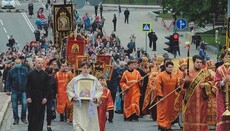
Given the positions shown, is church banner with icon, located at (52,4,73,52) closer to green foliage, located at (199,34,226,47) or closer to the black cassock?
the black cassock

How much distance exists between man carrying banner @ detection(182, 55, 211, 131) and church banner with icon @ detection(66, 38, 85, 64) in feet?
20.6

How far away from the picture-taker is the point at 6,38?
67.3m

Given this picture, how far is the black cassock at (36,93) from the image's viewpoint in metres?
21.1

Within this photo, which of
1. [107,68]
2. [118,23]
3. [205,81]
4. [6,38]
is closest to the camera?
[205,81]

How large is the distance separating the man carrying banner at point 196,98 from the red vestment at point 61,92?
17.1 feet

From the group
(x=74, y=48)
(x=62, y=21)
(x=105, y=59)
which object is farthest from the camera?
(x=62, y=21)

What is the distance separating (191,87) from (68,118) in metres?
5.66

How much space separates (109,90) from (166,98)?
1.39 meters

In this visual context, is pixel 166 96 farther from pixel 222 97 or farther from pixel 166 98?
pixel 222 97

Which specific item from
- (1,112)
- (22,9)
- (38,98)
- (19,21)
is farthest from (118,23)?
(38,98)

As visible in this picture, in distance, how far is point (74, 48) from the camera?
2694 cm

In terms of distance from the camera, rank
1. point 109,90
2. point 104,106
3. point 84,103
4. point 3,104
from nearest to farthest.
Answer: point 84,103, point 104,106, point 109,90, point 3,104

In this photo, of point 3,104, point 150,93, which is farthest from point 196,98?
point 3,104

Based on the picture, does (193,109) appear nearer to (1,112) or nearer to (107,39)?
(1,112)
